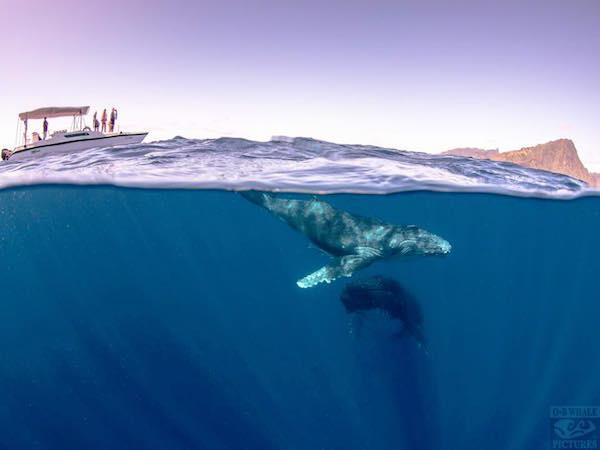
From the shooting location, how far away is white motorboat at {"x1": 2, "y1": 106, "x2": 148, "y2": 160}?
20219 mm

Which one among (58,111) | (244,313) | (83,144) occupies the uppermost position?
(58,111)

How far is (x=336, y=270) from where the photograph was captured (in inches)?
376

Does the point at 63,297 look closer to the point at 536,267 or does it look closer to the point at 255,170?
the point at 255,170

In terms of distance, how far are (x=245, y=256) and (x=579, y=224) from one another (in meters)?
13.5

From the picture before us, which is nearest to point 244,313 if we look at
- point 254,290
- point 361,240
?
point 254,290

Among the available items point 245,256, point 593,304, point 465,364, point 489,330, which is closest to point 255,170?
point 245,256

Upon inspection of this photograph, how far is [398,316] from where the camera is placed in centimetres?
991

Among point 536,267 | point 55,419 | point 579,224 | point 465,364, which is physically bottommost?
point 55,419

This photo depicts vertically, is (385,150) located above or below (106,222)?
above

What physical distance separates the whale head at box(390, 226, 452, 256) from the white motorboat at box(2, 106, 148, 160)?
15364 millimetres

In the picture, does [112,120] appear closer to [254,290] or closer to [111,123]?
[111,123]

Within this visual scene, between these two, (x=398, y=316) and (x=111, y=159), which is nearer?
(x=398, y=316)

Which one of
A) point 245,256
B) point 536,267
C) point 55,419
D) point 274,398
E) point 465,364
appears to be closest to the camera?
point 55,419

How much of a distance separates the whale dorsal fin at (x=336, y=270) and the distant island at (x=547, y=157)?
8014 millimetres
